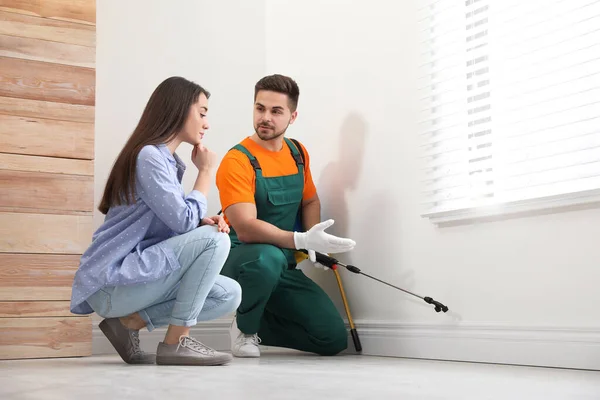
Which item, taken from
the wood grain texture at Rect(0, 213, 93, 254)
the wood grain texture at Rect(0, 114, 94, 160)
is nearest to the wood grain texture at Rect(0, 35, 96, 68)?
the wood grain texture at Rect(0, 114, 94, 160)

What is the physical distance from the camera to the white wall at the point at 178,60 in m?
3.50

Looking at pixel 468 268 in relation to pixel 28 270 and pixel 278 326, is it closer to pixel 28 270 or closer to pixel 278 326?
pixel 278 326

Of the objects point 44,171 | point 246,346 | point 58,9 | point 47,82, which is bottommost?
point 246,346

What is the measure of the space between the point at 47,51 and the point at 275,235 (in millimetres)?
1137

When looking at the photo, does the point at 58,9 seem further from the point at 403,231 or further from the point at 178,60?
the point at 403,231

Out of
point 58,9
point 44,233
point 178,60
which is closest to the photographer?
point 44,233

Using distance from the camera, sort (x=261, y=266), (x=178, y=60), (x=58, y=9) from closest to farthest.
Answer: (x=261, y=266) < (x=58, y=9) < (x=178, y=60)

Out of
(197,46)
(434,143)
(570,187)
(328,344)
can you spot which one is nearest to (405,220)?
(434,143)

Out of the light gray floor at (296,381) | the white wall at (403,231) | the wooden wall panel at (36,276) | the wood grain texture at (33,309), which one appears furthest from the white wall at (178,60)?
the light gray floor at (296,381)

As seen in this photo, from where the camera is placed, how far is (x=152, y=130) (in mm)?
2533

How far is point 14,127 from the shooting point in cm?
305

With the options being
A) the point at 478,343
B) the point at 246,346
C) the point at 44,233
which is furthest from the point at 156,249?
the point at 478,343

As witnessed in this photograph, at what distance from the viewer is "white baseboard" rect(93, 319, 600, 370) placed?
2297mm

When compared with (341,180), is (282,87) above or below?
above
